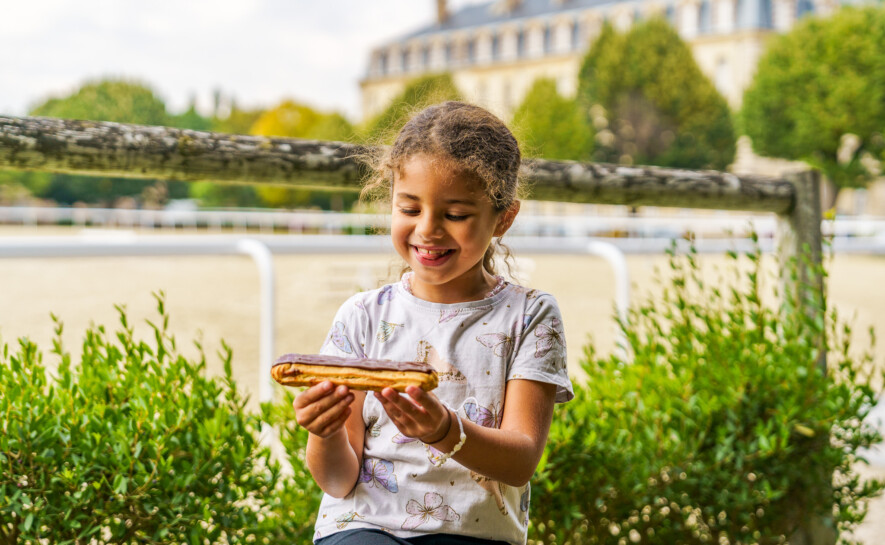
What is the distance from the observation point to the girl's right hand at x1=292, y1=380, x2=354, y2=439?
4.00ft

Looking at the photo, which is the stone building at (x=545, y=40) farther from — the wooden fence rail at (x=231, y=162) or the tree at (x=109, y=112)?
the wooden fence rail at (x=231, y=162)

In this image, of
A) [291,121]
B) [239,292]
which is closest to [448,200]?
[239,292]

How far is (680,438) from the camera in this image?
2230mm

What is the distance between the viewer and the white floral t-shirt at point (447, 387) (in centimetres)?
144

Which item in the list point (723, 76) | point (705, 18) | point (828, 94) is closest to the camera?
point (828, 94)

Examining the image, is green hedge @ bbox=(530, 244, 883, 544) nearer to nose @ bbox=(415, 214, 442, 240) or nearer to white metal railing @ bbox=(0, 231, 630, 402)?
white metal railing @ bbox=(0, 231, 630, 402)

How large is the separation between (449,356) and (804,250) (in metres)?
1.59

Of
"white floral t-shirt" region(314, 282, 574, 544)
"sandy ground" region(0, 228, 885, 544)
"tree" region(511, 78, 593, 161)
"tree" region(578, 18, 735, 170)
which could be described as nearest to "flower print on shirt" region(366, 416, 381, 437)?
"white floral t-shirt" region(314, 282, 574, 544)

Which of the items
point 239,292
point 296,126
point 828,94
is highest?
point 828,94

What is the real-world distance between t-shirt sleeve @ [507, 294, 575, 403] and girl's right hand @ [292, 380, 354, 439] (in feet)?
1.09

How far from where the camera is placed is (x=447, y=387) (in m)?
1.46

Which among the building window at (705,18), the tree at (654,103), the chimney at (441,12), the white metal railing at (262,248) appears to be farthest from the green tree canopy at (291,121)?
the white metal railing at (262,248)

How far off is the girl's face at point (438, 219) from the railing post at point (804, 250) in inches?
57.4

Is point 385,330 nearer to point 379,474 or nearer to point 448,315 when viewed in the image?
point 448,315
